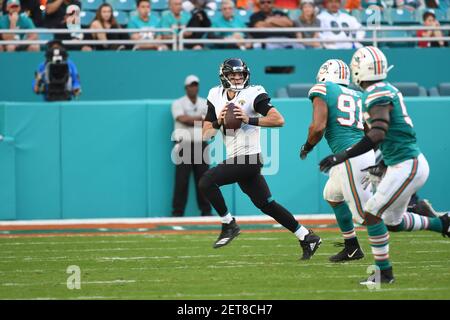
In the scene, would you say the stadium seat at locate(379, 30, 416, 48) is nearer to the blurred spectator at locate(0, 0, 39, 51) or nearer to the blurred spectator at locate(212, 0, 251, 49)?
Answer: the blurred spectator at locate(212, 0, 251, 49)

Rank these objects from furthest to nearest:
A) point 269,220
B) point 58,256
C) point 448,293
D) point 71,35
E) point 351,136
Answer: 1. point 71,35
2. point 269,220
3. point 58,256
4. point 351,136
5. point 448,293

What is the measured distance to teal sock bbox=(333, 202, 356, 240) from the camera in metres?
8.73

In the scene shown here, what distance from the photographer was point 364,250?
31.4 feet

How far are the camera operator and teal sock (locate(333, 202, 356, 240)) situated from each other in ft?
17.3

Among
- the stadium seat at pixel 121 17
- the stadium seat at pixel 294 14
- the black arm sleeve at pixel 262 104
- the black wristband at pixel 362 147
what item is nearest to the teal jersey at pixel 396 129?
the black wristband at pixel 362 147

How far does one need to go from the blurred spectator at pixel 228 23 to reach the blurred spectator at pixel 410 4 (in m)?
2.43

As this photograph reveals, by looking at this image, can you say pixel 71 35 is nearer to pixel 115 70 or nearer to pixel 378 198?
pixel 115 70

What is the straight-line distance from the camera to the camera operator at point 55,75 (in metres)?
13.0

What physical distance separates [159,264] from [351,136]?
1864 millimetres

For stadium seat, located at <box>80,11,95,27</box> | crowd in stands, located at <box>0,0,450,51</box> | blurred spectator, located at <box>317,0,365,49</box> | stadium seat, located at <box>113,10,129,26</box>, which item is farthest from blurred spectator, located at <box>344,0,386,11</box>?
stadium seat, located at <box>80,11,95,27</box>

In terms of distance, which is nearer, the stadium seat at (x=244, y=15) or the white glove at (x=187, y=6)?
the stadium seat at (x=244, y=15)

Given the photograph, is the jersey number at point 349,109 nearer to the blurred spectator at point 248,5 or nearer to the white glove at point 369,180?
the white glove at point 369,180

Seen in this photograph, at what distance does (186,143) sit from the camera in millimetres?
13055

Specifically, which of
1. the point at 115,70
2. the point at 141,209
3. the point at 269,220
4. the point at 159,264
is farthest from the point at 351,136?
the point at 115,70
